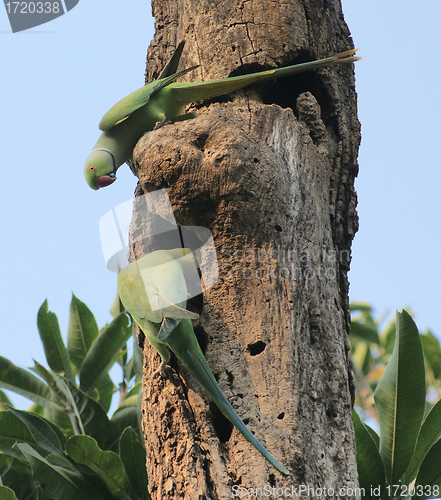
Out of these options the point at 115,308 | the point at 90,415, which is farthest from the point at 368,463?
the point at 115,308

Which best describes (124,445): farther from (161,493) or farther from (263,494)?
(263,494)

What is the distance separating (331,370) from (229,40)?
1.69 meters

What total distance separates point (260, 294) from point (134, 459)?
50.3 inches

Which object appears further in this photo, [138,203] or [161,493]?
[138,203]

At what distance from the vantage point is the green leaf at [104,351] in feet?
11.9

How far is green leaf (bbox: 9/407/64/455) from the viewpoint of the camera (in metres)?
2.97

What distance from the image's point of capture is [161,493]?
202 centimetres

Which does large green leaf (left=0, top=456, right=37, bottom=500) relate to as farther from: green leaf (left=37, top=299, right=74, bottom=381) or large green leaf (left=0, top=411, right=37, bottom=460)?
green leaf (left=37, top=299, right=74, bottom=381)

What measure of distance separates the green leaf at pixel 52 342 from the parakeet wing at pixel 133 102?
5.05 feet

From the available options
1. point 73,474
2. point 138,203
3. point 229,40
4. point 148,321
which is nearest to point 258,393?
point 148,321

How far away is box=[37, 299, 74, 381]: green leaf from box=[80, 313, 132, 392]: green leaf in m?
0.15

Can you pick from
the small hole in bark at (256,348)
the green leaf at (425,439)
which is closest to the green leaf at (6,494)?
the small hole in bark at (256,348)

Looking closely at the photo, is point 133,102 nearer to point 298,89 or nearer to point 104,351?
point 298,89

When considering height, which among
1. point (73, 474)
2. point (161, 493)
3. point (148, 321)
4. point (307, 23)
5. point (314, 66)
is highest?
point (307, 23)
